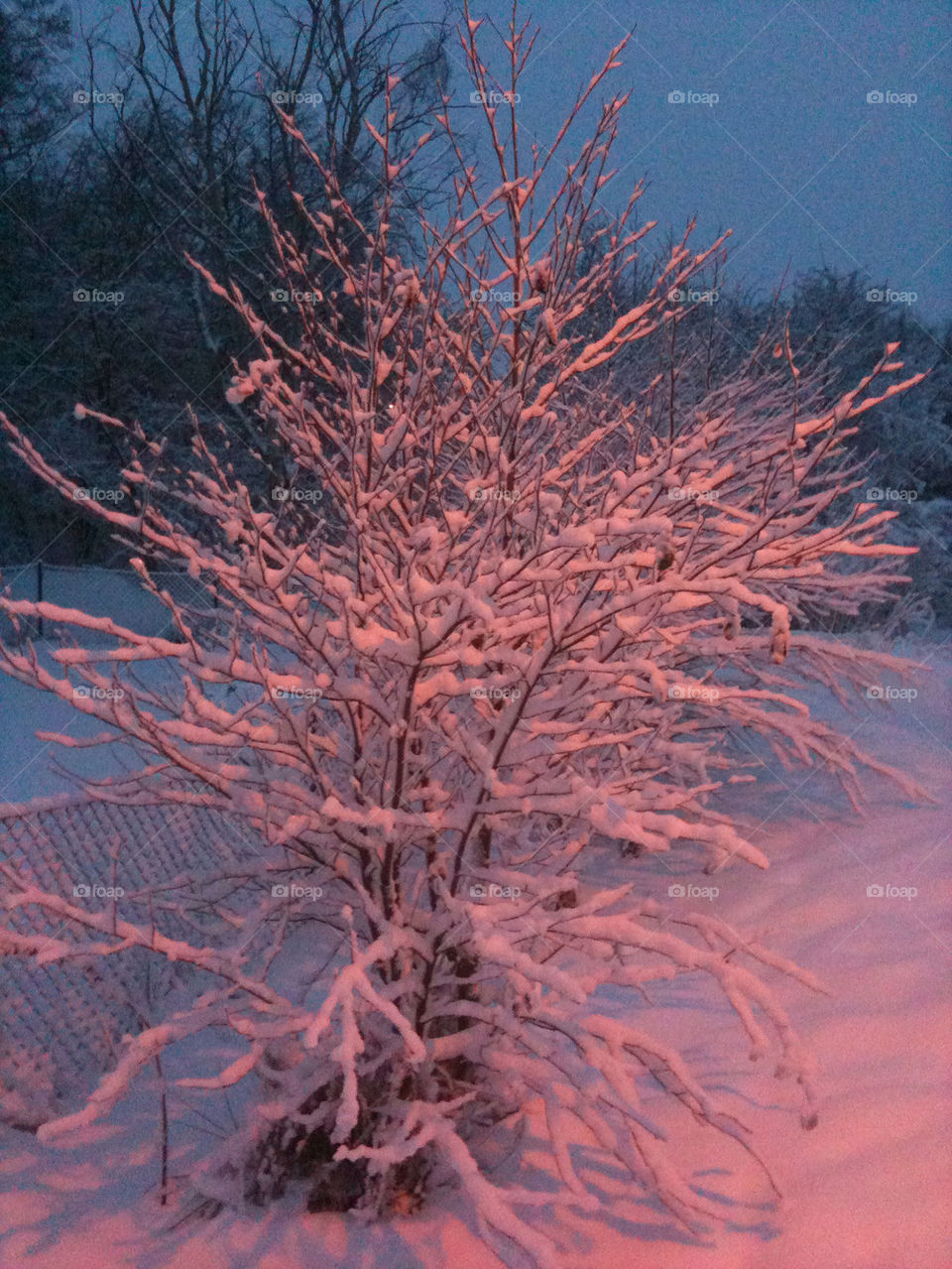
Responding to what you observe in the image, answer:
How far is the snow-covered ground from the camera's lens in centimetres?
315

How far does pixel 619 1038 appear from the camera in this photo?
308 cm

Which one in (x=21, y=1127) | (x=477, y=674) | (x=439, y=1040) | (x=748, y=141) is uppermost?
(x=748, y=141)

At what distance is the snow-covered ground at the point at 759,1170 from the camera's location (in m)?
3.15

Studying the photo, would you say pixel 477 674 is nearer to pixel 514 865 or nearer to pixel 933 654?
pixel 514 865

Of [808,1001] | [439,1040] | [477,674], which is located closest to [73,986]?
[439,1040]

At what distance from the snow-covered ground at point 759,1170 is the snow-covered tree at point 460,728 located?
0.49 feet

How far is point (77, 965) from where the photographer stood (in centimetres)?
421

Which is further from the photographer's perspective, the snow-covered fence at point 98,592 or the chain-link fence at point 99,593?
the snow-covered fence at point 98,592

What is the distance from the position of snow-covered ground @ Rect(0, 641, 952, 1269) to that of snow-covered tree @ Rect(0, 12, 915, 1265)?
0.15 m

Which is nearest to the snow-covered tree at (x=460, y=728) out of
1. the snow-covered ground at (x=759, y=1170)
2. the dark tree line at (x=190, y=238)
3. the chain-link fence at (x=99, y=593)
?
the snow-covered ground at (x=759, y=1170)

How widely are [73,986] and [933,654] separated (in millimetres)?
10055

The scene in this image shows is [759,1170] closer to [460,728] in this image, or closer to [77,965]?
[460,728]

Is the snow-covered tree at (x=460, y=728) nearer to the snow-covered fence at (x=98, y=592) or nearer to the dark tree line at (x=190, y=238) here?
the dark tree line at (x=190, y=238)

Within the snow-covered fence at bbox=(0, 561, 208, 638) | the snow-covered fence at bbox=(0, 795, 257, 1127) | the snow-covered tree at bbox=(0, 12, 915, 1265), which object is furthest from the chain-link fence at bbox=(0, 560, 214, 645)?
the snow-covered tree at bbox=(0, 12, 915, 1265)
